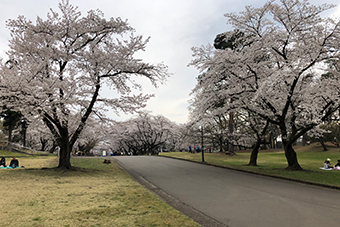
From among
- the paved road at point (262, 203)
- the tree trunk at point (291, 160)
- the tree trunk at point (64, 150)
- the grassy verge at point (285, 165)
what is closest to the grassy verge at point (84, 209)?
the paved road at point (262, 203)

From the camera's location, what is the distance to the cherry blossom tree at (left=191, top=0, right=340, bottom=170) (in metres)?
12.5

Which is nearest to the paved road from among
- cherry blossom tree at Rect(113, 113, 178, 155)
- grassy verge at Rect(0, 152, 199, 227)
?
grassy verge at Rect(0, 152, 199, 227)

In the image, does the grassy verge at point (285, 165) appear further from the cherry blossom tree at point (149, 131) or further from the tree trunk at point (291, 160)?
the cherry blossom tree at point (149, 131)

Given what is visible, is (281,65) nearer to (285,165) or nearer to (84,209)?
(285,165)

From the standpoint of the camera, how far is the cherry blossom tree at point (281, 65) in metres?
12.5

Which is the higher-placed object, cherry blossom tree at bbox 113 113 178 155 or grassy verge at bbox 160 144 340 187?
cherry blossom tree at bbox 113 113 178 155

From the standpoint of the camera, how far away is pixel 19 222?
4.48m

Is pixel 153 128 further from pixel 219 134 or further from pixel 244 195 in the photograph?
pixel 244 195

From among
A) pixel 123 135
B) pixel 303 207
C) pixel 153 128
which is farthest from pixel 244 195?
pixel 123 135

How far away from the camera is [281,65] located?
47.3 ft

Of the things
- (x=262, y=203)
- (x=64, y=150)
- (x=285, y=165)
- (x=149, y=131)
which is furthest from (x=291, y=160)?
(x=149, y=131)

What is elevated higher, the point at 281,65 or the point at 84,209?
the point at 281,65

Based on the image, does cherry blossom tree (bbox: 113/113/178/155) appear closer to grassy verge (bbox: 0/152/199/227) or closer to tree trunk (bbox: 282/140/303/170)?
tree trunk (bbox: 282/140/303/170)

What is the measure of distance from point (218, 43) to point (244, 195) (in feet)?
80.5
